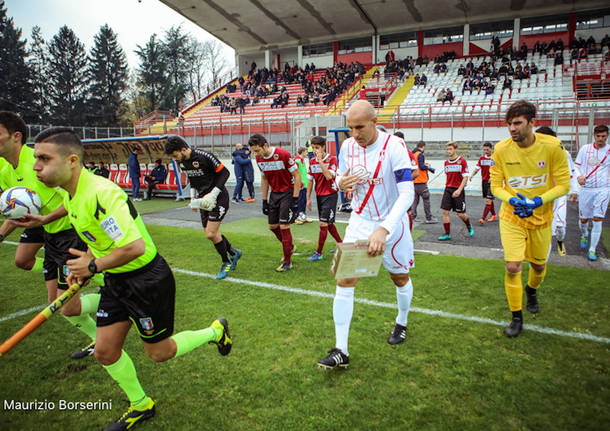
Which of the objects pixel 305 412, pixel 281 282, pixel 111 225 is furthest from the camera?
pixel 281 282

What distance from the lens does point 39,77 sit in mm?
49312

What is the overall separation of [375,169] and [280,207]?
324 cm

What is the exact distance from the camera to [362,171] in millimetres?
3127

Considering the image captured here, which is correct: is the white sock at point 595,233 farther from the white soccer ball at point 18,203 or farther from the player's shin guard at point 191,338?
the white soccer ball at point 18,203

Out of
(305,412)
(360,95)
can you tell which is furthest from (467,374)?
(360,95)

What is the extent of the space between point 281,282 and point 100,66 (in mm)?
60711

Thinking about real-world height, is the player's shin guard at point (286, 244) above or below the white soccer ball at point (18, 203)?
below

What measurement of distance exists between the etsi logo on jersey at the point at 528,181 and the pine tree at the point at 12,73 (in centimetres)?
5602

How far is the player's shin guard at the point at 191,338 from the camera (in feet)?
9.05

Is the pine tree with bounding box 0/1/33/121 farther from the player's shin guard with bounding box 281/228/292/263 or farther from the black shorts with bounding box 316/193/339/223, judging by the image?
the player's shin guard with bounding box 281/228/292/263

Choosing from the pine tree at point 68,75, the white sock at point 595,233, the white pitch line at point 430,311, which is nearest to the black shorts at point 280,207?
the white pitch line at point 430,311

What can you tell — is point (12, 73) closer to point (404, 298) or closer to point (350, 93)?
point (350, 93)

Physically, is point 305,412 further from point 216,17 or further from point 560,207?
point 216,17

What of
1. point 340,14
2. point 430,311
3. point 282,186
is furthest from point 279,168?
point 340,14
